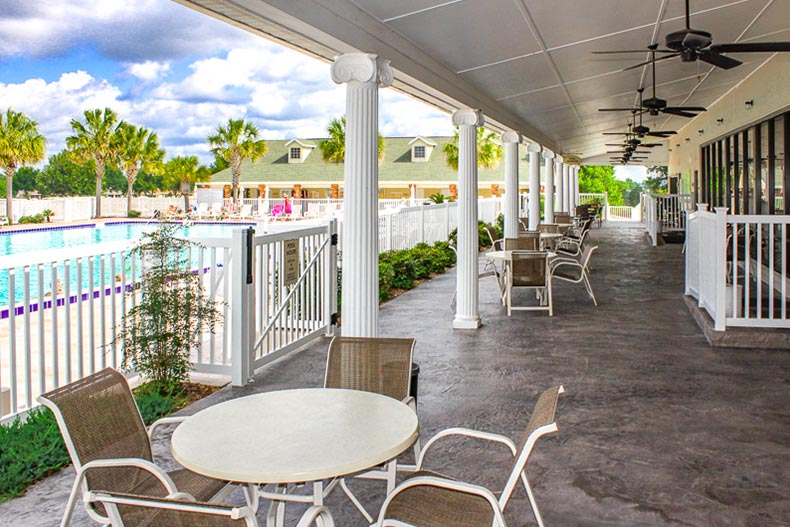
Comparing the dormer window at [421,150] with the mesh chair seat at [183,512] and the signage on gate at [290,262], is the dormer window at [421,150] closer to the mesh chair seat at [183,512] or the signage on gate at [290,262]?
the signage on gate at [290,262]

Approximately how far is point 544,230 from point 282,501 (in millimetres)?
12679

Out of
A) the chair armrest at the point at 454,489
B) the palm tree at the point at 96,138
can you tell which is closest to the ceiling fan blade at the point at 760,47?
the chair armrest at the point at 454,489

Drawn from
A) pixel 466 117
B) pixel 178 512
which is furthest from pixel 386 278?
pixel 178 512

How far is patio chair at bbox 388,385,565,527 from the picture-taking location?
2502 millimetres

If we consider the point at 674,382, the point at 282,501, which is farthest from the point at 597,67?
the point at 282,501

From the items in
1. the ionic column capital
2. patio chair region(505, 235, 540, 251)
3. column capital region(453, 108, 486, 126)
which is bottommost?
patio chair region(505, 235, 540, 251)

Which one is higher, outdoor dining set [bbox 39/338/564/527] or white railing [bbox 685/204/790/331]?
white railing [bbox 685/204/790/331]

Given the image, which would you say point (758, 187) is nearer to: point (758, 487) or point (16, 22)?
point (758, 487)

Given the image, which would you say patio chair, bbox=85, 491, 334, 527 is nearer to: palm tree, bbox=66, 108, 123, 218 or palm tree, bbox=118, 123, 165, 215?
palm tree, bbox=118, 123, 165, 215

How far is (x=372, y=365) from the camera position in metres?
3.88

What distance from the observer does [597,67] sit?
9.03m

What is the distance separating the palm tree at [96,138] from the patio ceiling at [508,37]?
140 feet

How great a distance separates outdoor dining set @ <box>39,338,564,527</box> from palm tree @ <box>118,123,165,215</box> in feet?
158

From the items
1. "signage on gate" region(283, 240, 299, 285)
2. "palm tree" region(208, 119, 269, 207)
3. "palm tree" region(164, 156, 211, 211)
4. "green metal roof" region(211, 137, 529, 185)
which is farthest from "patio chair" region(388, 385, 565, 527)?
"palm tree" region(164, 156, 211, 211)
